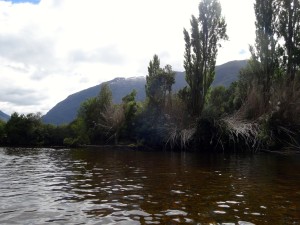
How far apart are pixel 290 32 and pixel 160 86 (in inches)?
586

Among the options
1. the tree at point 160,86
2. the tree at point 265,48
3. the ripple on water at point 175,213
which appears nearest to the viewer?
the ripple on water at point 175,213

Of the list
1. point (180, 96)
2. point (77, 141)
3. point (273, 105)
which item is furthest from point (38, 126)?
point (273, 105)

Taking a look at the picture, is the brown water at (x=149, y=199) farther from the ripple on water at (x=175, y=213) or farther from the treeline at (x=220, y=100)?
the treeline at (x=220, y=100)

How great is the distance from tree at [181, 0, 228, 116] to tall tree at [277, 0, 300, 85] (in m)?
5.61

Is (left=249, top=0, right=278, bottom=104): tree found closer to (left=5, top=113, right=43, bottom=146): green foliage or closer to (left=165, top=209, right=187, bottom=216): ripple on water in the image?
(left=165, top=209, right=187, bottom=216): ripple on water

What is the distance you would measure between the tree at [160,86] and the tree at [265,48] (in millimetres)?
9796

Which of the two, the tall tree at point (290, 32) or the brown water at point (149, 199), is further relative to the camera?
the tall tree at point (290, 32)

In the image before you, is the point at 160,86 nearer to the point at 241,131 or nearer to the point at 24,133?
the point at 241,131

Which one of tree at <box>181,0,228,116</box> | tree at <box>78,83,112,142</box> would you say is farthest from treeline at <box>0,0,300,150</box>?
tree at <box>78,83,112,142</box>

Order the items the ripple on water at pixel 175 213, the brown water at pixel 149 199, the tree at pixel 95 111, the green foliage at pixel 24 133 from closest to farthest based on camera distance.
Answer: the brown water at pixel 149 199 → the ripple on water at pixel 175 213 → the tree at pixel 95 111 → the green foliage at pixel 24 133

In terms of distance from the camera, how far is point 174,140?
107 ft

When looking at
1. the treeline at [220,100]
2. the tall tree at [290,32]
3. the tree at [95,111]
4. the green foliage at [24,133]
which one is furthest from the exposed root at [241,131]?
the green foliage at [24,133]

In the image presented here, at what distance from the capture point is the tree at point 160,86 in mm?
38219

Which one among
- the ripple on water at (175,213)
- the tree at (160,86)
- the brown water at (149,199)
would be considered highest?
the tree at (160,86)
